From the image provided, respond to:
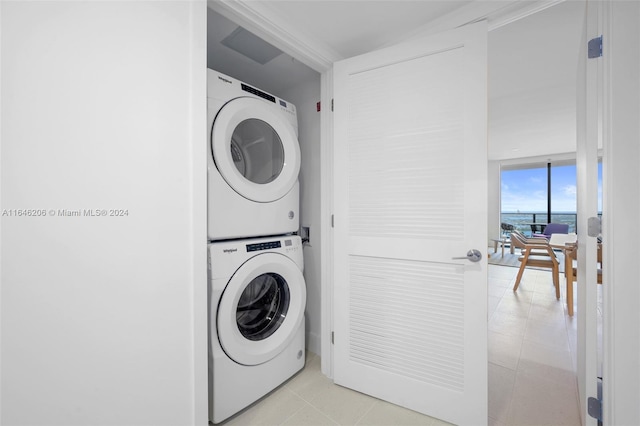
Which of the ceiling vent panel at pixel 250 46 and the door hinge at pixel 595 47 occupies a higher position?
the ceiling vent panel at pixel 250 46

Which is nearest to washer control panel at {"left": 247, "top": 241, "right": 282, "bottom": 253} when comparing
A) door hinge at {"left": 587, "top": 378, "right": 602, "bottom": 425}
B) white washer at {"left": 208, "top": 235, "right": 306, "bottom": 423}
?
white washer at {"left": 208, "top": 235, "right": 306, "bottom": 423}

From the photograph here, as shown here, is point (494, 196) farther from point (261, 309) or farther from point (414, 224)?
point (261, 309)

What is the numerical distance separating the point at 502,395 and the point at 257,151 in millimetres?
2129

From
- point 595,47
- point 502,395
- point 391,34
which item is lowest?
point 502,395

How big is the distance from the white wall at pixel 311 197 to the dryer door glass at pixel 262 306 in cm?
44

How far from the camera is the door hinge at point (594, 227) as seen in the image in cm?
108

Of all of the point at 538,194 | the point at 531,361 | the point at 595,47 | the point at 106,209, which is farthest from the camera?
the point at 538,194

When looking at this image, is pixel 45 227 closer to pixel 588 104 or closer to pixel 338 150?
pixel 338 150

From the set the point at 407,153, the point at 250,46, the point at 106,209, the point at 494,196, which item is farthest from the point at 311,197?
the point at 494,196

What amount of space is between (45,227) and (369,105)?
1.53m

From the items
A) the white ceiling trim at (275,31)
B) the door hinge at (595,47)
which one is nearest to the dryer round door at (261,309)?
the white ceiling trim at (275,31)

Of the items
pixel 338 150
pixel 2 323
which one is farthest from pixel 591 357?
pixel 2 323

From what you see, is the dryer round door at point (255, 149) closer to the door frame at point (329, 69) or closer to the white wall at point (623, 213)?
the door frame at point (329, 69)

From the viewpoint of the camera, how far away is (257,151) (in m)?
1.66
